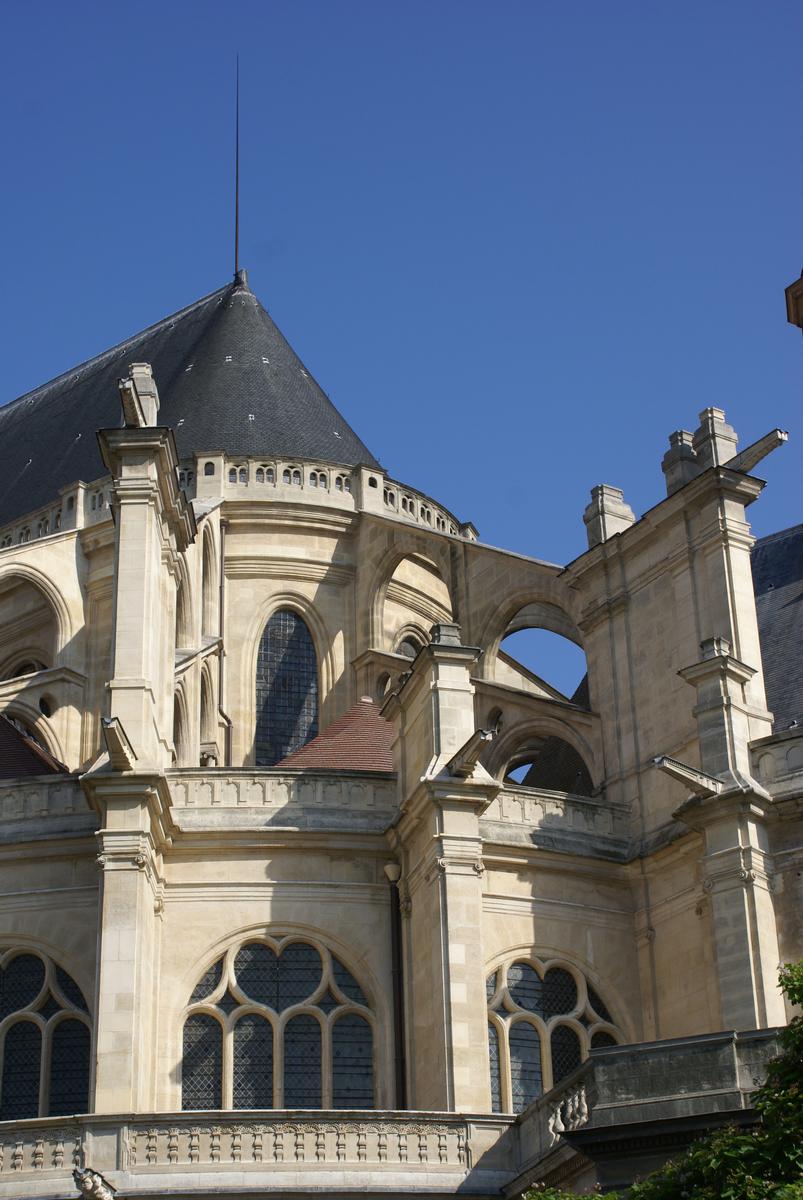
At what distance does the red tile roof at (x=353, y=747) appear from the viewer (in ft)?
82.6

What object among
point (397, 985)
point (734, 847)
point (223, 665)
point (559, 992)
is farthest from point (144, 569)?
point (223, 665)

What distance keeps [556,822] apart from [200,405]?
42.1 ft

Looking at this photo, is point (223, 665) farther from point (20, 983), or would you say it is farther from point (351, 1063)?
point (351, 1063)

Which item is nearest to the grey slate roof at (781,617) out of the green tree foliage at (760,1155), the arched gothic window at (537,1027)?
the arched gothic window at (537,1027)

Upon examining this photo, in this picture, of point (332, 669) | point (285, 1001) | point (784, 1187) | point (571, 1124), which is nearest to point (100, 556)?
point (332, 669)

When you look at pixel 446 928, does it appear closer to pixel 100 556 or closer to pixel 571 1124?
pixel 571 1124

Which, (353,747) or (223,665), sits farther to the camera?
(223,665)

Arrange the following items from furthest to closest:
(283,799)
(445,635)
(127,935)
→ (283,799) → (445,635) → (127,935)

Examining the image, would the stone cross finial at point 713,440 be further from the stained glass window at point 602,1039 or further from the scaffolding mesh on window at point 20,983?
the scaffolding mesh on window at point 20,983

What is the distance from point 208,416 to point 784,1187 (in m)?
22.9

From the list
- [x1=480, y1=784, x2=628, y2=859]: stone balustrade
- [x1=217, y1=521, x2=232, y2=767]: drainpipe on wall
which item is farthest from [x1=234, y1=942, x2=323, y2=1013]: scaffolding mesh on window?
[x1=217, y1=521, x2=232, y2=767]: drainpipe on wall

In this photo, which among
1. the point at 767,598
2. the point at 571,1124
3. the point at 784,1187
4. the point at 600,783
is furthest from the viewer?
the point at 767,598

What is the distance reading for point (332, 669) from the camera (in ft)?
103

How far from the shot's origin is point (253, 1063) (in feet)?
71.5
